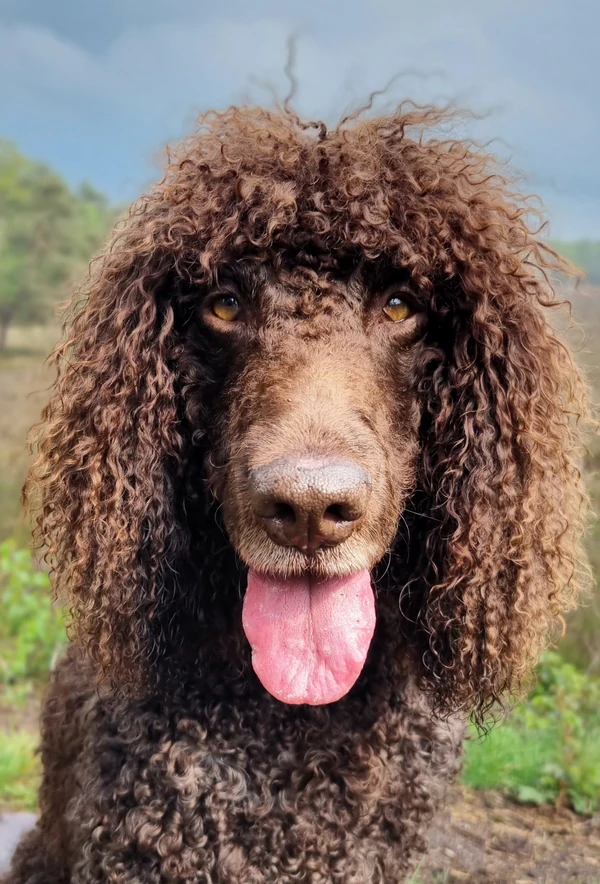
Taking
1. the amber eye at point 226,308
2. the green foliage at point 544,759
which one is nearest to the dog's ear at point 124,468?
the amber eye at point 226,308

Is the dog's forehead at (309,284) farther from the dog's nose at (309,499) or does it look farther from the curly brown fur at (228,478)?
the dog's nose at (309,499)

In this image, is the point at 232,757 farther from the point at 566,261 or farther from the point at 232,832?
the point at 566,261

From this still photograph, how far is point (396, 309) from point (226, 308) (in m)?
0.39

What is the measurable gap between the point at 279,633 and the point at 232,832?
22.1 inches

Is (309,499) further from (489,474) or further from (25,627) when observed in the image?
(25,627)

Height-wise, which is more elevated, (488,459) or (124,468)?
(488,459)

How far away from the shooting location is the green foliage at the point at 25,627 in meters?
4.82

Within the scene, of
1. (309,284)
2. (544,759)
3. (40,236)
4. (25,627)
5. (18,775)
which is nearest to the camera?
(309,284)

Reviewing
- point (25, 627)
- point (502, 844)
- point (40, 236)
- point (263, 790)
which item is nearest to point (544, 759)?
point (502, 844)

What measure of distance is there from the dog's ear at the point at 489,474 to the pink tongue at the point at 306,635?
12.1 inches

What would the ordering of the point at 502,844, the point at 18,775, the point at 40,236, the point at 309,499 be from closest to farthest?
the point at 309,499 → the point at 502,844 → the point at 18,775 → the point at 40,236

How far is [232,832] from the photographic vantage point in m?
1.86

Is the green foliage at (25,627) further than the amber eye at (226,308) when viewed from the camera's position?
Yes

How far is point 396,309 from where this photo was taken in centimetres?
182
